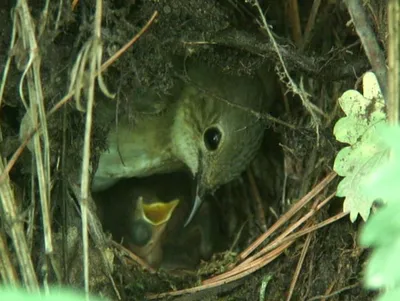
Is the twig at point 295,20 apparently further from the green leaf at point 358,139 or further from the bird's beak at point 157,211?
the bird's beak at point 157,211

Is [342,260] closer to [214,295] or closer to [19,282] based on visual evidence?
[214,295]

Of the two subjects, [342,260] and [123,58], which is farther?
[342,260]

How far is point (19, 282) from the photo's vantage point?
2.57 m

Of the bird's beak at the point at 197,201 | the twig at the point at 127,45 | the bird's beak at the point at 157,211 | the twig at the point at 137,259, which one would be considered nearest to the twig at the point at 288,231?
the twig at the point at 137,259

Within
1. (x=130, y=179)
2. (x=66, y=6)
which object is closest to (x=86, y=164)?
(x=66, y=6)

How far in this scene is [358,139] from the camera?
2756 millimetres

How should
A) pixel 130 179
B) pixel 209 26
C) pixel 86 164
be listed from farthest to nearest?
pixel 130 179 → pixel 209 26 → pixel 86 164

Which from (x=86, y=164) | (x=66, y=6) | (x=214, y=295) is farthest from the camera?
(x=214, y=295)

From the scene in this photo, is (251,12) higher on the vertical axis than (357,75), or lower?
higher

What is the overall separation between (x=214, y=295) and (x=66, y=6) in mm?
1324

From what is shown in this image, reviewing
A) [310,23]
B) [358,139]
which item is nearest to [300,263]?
[358,139]

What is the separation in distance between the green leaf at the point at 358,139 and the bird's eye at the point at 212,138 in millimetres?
971

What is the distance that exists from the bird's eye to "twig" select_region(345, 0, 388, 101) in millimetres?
1327

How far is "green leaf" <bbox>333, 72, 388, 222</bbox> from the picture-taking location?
8.91ft
